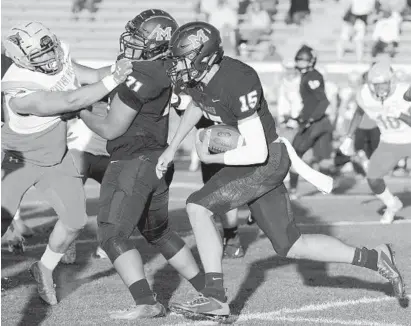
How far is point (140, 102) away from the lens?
464 cm

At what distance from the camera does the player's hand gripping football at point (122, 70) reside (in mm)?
4527

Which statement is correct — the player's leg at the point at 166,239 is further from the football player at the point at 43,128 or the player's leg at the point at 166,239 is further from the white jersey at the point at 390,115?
the white jersey at the point at 390,115

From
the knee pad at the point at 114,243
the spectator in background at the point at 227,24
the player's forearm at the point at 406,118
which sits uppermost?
the knee pad at the point at 114,243

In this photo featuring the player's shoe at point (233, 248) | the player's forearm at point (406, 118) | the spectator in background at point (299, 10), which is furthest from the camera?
the spectator in background at point (299, 10)

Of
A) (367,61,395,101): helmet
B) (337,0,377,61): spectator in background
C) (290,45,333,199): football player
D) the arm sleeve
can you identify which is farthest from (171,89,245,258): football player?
(337,0,377,61): spectator in background

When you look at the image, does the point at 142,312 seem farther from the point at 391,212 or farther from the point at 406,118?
the point at 391,212

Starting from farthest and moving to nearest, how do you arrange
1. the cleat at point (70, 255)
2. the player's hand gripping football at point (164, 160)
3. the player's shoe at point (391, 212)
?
the player's shoe at point (391, 212), the cleat at point (70, 255), the player's hand gripping football at point (164, 160)

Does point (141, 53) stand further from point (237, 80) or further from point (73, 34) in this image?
point (73, 34)

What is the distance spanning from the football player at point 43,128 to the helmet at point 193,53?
513 millimetres

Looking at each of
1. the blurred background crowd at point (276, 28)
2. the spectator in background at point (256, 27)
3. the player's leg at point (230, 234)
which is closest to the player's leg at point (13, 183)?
the player's leg at point (230, 234)

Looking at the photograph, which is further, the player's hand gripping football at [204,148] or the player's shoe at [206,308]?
the player's hand gripping football at [204,148]

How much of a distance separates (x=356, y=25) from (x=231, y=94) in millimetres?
12710

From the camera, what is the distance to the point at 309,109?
9984 millimetres

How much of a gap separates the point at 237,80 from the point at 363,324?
56.5 inches
